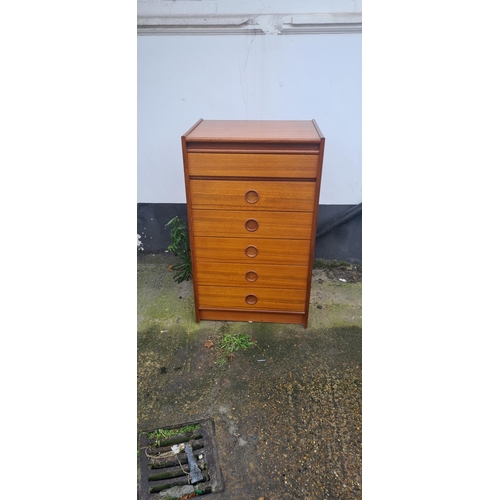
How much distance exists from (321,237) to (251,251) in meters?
1.06

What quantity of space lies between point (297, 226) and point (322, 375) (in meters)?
0.81

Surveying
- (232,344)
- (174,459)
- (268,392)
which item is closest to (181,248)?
(232,344)

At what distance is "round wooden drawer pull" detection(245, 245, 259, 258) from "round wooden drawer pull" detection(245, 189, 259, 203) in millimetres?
271

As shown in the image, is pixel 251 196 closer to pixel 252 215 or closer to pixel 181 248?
pixel 252 215

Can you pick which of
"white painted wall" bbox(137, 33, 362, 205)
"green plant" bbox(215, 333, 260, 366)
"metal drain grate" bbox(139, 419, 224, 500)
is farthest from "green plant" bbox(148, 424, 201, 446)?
"white painted wall" bbox(137, 33, 362, 205)

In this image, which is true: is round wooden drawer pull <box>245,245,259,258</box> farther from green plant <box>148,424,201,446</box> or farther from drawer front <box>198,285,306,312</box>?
green plant <box>148,424,201,446</box>

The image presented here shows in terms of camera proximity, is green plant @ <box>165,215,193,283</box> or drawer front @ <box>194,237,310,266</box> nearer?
drawer front @ <box>194,237,310,266</box>

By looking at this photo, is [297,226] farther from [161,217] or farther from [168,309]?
[161,217]

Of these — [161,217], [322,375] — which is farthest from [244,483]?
[161,217]

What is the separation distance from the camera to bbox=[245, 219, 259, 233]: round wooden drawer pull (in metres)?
1.97

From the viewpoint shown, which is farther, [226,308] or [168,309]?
[168,309]

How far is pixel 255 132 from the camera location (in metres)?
1.94

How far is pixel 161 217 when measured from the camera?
2.94 metres

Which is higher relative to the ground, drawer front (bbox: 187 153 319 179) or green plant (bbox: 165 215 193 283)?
drawer front (bbox: 187 153 319 179)
